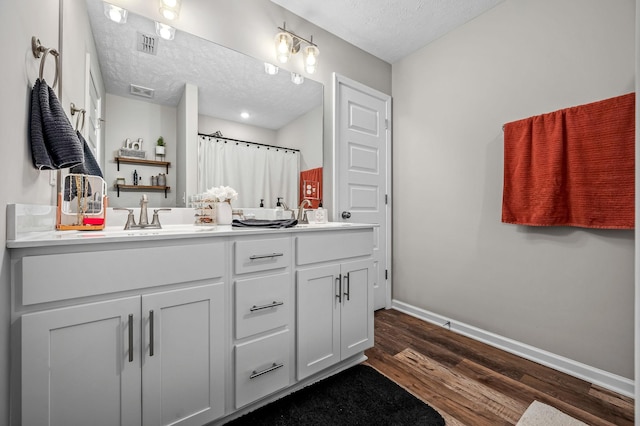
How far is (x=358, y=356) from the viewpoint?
184 cm

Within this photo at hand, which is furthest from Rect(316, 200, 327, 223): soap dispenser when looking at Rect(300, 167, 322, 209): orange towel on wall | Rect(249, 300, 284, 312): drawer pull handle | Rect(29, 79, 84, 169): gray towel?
Rect(29, 79, 84, 169): gray towel

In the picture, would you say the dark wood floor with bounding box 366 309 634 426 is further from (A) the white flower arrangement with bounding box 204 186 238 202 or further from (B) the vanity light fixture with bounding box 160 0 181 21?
(B) the vanity light fixture with bounding box 160 0 181 21

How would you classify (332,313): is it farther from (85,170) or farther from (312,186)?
(85,170)

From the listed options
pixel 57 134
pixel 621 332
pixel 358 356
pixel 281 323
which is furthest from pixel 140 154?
pixel 621 332

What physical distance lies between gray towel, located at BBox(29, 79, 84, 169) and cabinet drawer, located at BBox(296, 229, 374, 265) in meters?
1.01

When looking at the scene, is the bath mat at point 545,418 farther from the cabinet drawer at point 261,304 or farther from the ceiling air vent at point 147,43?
the ceiling air vent at point 147,43

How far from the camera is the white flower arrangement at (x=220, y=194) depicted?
168 cm

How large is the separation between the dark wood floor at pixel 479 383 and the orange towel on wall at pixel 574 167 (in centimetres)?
95

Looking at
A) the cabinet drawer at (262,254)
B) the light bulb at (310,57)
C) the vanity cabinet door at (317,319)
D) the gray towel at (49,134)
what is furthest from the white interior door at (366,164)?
the gray towel at (49,134)

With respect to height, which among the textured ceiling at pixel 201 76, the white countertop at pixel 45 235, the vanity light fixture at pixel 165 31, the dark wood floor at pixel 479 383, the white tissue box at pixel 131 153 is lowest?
the dark wood floor at pixel 479 383

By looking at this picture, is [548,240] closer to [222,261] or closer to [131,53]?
[222,261]

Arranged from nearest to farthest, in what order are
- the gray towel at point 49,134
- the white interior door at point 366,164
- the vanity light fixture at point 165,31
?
the gray towel at point 49,134 → the vanity light fixture at point 165,31 → the white interior door at point 366,164

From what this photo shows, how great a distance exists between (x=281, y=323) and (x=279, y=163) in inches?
47.1

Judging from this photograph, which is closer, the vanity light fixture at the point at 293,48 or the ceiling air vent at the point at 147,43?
the ceiling air vent at the point at 147,43
